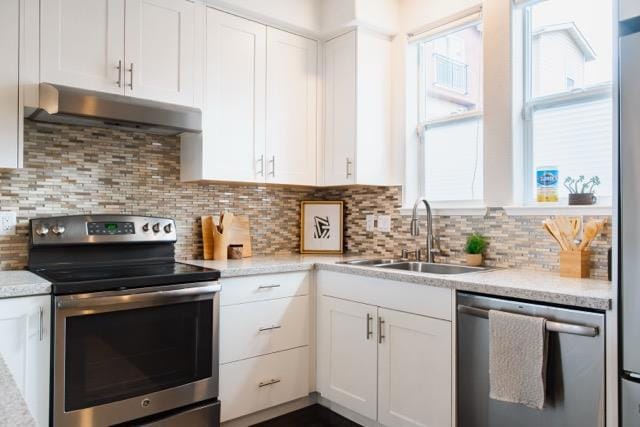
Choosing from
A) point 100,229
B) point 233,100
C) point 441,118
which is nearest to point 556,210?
point 441,118

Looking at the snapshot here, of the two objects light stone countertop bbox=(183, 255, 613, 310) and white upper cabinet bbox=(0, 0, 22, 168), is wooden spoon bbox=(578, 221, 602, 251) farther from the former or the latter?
white upper cabinet bbox=(0, 0, 22, 168)

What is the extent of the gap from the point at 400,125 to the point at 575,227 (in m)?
1.35

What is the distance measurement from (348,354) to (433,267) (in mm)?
702

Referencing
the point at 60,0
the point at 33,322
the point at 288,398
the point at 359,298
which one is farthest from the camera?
the point at 288,398

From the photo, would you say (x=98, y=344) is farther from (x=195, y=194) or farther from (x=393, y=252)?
(x=393, y=252)

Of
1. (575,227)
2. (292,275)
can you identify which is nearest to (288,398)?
(292,275)

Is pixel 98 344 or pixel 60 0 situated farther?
pixel 60 0

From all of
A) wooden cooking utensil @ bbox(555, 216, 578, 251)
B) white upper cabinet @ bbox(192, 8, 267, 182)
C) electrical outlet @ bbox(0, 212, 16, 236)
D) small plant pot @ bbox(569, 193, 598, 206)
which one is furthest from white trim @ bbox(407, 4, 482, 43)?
electrical outlet @ bbox(0, 212, 16, 236)

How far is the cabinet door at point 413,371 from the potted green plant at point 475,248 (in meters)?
0.60

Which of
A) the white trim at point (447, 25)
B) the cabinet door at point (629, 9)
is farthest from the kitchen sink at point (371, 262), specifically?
the cabinet door at point (629, 9)

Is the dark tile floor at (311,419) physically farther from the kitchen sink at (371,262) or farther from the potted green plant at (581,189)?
the potted green plant at (581,189)

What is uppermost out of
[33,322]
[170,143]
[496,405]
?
[170,143]

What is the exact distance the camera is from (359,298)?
2.54m

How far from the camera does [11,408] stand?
2.36 ft
